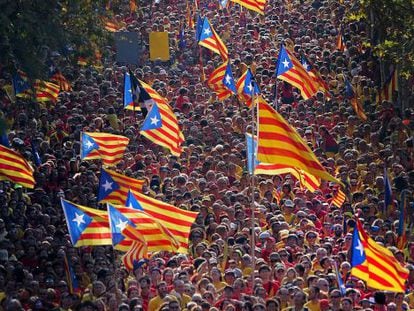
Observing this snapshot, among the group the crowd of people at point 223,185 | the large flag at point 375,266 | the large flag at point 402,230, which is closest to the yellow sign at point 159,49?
the crowd of people at point 223,185

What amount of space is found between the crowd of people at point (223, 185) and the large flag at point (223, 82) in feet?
1.26

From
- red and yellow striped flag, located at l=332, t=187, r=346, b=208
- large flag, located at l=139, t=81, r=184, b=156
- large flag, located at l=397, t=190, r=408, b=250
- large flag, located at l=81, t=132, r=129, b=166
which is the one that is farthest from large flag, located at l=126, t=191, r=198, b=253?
large flag, located at l=81, t=132, r=129, b=166

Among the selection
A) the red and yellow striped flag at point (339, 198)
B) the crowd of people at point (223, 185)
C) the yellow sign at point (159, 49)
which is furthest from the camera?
the yellow sign at point (159, 49)

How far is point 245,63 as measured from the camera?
4262cm

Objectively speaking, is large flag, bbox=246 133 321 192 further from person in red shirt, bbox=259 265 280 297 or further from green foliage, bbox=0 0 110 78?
green foliage, bbox=0 0 110 78

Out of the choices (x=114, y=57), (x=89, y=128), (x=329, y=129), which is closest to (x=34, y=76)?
(x=89, y=128)

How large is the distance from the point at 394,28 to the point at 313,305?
1560 centimetres

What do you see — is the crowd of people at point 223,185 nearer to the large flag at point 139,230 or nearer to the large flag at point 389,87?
the large flag at point 389,87

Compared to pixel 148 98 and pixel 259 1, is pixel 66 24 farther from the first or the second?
pixel 259 1

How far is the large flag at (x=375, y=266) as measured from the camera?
23453mm

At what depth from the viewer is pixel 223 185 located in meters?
31.2

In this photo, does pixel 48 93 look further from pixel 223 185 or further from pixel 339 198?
pixel 339 198

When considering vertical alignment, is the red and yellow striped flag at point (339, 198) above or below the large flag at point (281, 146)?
below

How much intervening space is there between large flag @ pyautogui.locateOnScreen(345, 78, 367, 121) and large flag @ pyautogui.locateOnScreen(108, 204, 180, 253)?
1209cm
